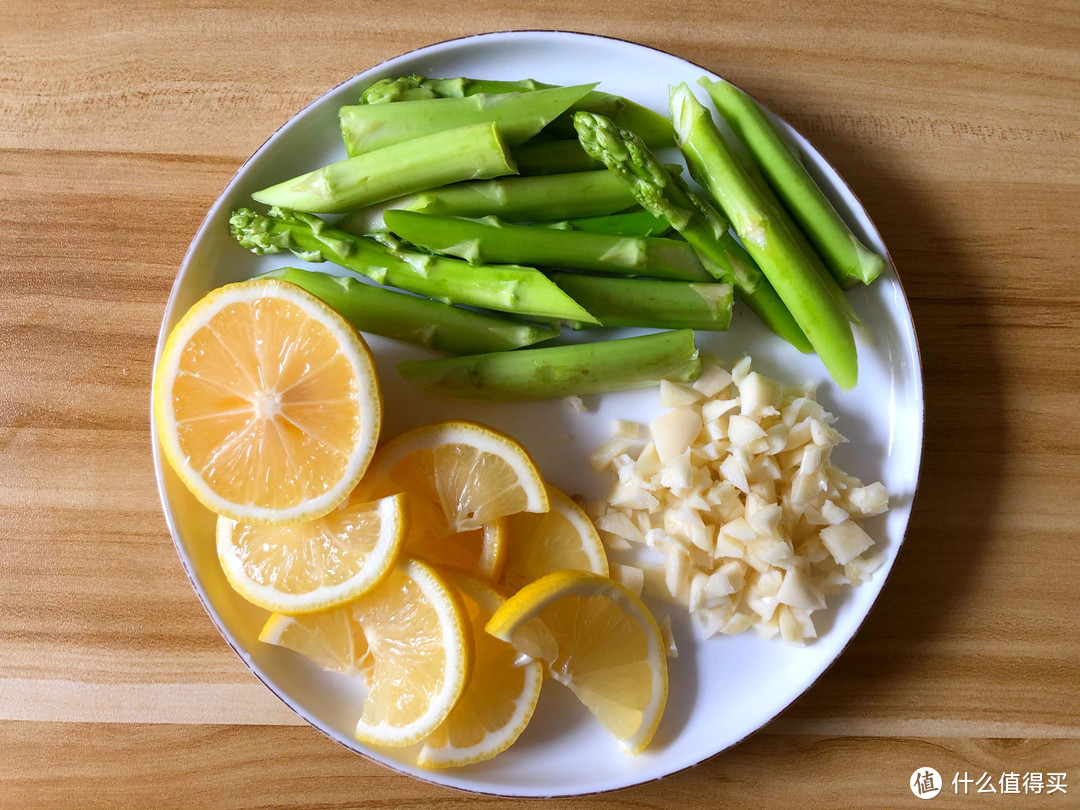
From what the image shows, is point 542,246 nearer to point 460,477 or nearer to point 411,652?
point 460,477

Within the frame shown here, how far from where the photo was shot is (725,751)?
2143mm

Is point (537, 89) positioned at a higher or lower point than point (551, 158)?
higher

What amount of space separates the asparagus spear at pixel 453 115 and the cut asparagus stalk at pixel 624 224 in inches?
11.1

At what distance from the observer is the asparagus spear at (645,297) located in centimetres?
205

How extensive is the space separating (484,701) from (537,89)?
5.58 ft

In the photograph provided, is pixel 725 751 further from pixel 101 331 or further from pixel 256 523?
pixel 101 331

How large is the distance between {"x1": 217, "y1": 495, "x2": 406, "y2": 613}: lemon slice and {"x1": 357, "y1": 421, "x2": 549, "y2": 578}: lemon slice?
4.8 inches

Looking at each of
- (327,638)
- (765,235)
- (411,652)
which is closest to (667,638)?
(411,652)

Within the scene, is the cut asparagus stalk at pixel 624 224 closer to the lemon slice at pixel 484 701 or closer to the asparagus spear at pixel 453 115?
the asparagus spear at pixel 453 115

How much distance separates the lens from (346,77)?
7.39ft

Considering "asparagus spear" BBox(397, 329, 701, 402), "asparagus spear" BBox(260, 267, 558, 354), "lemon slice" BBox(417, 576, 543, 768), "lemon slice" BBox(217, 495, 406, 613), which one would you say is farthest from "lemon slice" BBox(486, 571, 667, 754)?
"asparagus spear" BBox(260, 267, 558, 354)

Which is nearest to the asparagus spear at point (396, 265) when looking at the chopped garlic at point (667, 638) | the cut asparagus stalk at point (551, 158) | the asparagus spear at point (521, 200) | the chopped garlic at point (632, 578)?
the asparagus spear at point (521, 200)

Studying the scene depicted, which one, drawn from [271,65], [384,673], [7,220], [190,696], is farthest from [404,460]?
[7,220]

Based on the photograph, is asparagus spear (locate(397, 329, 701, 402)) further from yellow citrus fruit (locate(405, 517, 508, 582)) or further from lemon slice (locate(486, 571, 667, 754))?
lemon slice (locate(486, 571, 667, 754))
